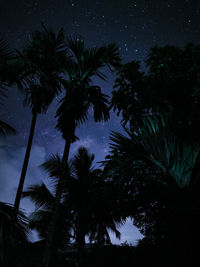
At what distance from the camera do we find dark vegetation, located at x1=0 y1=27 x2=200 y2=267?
2674 mm

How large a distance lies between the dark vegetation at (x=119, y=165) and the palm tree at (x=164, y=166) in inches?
0.6

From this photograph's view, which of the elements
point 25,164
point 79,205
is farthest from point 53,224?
point 25,164

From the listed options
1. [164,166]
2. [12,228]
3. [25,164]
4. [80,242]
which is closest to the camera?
[12,228]

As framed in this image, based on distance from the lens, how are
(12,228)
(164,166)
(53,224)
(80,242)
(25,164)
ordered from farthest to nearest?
(25,164) → (53,224) → (80,242) → (164,166) → (12,228)

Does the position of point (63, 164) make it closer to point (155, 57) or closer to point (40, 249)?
point (40, 249)

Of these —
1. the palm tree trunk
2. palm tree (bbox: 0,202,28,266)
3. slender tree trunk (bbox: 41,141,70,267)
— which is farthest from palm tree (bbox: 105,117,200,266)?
the palm tree trunk

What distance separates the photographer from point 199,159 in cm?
328

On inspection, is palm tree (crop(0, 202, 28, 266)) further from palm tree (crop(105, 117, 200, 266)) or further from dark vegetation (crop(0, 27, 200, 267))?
palm tree (crop(105, 117, 200, 266))

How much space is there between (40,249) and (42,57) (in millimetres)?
7704

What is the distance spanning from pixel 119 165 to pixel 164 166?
28.7 inches

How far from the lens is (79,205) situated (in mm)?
6828

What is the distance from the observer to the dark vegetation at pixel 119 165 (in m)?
2.67

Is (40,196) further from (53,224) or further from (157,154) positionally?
(157,154)

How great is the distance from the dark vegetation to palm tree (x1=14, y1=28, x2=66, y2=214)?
0.11ft
